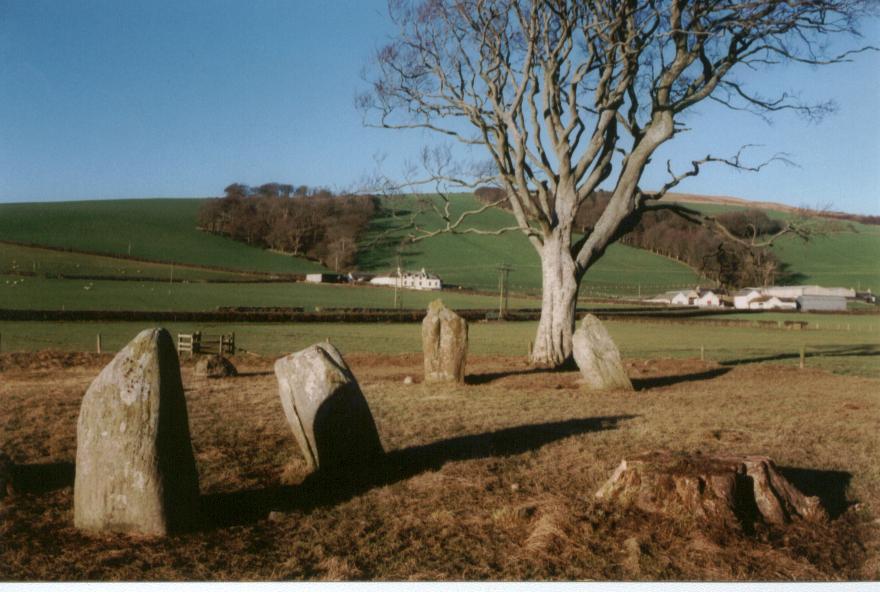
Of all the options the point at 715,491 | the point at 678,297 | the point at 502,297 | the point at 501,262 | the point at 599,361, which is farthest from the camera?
the point at 501,262

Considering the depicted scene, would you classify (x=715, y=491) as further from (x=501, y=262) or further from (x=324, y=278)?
(x=501, y=262)

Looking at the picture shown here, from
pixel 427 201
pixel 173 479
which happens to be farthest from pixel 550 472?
pixel 427 201

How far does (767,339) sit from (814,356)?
14.1m

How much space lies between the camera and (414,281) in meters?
93.6

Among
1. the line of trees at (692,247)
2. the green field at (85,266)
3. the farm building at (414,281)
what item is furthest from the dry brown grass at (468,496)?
the farm building at (414,281)

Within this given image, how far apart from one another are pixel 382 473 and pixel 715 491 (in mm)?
3883

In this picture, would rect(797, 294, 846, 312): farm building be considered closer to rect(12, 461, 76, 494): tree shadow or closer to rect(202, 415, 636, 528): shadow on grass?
rect(202, 415, 636, 528): shadow on grass

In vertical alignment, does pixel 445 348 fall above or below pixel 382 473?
above

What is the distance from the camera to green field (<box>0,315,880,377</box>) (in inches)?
1147

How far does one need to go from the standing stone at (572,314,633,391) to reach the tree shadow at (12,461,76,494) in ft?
35.5

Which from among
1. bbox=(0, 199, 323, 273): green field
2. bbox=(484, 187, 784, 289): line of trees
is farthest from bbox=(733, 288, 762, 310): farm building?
bbox=(0, 199, 323, 273): green field

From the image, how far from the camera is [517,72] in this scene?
71.9ft

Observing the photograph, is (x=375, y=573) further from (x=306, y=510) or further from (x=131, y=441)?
(x=131, y=441)

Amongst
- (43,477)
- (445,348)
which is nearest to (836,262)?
(445,348)
